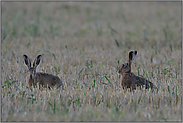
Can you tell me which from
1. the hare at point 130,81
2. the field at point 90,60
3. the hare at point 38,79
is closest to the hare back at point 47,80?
the hare at point 38,79

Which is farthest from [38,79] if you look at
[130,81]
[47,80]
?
[130,81]

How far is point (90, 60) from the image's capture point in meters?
8.20

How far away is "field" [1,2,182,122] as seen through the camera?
4625mm

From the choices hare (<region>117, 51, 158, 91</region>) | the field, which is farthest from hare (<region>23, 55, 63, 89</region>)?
hare (<region>117, 51, 158, 91</region>)

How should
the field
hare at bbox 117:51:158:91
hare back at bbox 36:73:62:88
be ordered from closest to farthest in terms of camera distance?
the field → hare at bbox 117:51:158:91 → hare back at bbox 36:73:62:88

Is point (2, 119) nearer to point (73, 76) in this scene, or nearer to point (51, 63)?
point (73, 76)

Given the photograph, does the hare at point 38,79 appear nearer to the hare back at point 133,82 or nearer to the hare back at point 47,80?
the hare back at point 47,80

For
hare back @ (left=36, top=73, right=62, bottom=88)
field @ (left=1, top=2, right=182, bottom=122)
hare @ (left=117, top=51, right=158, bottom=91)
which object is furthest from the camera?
hare back @ (left=36, top=73, right=62, bottom=88)

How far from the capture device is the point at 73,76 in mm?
6891

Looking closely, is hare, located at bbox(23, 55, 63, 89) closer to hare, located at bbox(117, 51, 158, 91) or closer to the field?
the field

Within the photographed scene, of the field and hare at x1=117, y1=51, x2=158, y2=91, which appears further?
hare at x1=117, y1=51, x2=158, y2=91

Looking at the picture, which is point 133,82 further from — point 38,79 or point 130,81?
point 38,79

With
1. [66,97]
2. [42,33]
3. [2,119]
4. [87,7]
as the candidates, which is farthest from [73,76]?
[87,7]

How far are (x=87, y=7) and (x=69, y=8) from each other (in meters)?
1.06
